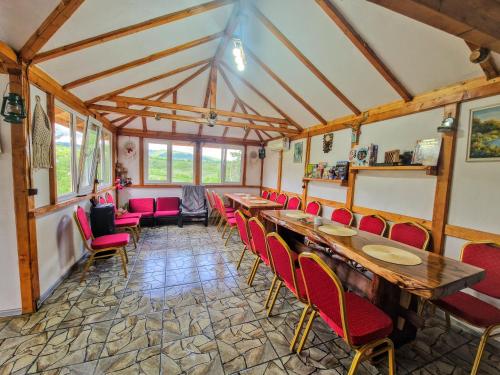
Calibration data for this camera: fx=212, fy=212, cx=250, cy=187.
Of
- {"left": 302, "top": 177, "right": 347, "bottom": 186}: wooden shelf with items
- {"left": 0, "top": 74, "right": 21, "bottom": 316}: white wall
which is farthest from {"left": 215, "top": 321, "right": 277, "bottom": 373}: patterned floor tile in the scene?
{"left": 302, "top": 177, "right": 347, "bottom": 186}: wooden shelf with items

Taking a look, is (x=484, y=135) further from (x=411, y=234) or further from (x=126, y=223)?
(x=126, y=223)

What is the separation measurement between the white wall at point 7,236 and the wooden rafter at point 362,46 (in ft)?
10.4

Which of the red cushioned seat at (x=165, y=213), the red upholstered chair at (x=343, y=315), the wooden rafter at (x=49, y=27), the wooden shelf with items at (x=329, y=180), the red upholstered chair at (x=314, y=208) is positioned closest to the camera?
the red upholstered chair at (x=343, y=315)

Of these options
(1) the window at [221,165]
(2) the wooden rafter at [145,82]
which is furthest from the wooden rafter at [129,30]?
(1) the window at [221,165]

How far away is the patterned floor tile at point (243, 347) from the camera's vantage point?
64.9 inches

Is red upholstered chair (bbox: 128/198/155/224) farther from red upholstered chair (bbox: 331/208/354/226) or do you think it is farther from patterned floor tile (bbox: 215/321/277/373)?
red upholstered chair (bbox: 331/208/354/226)

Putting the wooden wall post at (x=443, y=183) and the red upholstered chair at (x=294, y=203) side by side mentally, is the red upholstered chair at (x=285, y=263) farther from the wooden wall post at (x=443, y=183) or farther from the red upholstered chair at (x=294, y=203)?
the red upholstered chair at (x=294, y=203)

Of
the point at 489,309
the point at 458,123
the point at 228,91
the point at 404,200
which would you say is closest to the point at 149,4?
the point at 228,91

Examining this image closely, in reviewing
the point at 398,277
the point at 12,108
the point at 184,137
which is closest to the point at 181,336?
the point at 398,277

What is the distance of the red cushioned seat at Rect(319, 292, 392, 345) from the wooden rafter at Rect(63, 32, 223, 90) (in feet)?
11.2

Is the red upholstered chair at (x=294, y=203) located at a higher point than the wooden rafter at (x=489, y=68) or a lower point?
lower

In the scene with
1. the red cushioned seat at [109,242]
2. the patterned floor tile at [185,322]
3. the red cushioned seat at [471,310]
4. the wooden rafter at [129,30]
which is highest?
the wooden rafter at [129,30]

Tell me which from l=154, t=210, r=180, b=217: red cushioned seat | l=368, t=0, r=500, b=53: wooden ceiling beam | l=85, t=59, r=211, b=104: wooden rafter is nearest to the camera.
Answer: l=368, t=0, r=500, b=53: wooden ceiling beam

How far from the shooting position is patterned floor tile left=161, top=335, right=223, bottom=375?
1.58 metres
